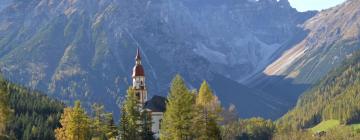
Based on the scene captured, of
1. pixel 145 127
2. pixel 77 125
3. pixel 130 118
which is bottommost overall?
pixel 145 127

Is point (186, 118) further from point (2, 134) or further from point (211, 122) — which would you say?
point (2, 134)

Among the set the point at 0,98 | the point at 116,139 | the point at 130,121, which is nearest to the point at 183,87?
the point at 130,121

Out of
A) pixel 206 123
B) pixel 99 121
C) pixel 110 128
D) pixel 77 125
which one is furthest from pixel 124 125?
pixel 206 123

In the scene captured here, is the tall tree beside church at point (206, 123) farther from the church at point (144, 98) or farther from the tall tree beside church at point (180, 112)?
the church at point (144, 98)

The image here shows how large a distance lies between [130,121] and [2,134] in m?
40.8

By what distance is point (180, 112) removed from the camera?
11275cm

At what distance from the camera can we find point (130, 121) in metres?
120

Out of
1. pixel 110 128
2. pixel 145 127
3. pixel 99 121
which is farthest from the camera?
pixel 99 121

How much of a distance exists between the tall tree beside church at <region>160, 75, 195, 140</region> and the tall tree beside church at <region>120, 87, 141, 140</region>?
857cm

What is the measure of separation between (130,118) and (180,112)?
12072 millimetres

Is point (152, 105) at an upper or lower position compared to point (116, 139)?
upper

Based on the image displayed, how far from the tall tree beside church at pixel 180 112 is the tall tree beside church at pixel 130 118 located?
857cm

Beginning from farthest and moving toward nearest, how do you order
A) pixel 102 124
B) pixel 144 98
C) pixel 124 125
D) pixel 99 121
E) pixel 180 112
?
pixel 144 98
pixel 99 121
pixel 102 124
pixel 124 125
pixel 180 112

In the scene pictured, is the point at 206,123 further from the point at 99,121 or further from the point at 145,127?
the point at 99,121
